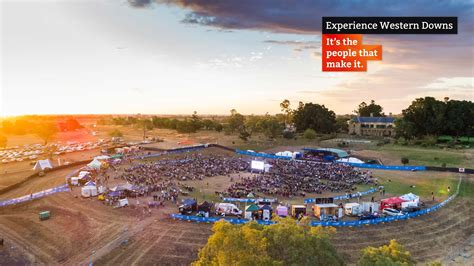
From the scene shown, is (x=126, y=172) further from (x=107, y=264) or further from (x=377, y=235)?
(x=377, y=235)

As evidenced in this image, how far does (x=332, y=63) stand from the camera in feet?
92.9

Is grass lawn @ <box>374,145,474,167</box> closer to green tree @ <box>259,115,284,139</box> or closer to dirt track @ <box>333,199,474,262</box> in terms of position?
green tree @ <box>259,115,284,139</box>

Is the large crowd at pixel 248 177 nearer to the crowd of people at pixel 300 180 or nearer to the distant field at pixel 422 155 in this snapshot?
the crowd of people at pixel 300 180

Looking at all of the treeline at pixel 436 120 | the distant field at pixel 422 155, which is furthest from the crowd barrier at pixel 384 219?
the treeline at pixel 436 120

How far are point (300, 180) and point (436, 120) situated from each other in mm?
53446

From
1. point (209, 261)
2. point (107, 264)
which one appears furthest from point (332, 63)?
point (107, 264)

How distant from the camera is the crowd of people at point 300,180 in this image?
37031mm

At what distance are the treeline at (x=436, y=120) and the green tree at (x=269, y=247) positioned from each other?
238 feet

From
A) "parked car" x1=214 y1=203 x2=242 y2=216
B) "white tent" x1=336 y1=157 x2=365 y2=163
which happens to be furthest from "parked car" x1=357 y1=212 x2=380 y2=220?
"white tent" x1=336 y1=157 x2=365 y2=163

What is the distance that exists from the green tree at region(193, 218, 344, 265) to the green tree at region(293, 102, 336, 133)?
81402 mm

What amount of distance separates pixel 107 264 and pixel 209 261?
10.8 m

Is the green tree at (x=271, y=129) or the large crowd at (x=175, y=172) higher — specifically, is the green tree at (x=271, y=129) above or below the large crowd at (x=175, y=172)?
above

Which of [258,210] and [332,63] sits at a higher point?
[332,63]

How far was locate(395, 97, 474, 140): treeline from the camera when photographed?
7844 centimetres
